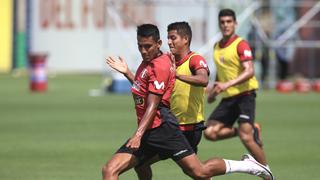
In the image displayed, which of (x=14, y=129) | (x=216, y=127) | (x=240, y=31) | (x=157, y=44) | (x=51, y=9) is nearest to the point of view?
(x=157, y=44)

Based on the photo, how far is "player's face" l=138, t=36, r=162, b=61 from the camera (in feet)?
33.1

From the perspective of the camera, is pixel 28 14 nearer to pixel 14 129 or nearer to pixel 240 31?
pixel 240 31

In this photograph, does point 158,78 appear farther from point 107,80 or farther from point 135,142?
point 107,80

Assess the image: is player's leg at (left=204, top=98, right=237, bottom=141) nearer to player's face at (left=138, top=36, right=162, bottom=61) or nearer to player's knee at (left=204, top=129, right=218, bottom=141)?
player's knee at (left=204, top=129, right=218, bottom=141)

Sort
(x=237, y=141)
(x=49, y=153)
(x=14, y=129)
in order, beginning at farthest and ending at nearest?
(x=14, y=129) → (x=237, y=141) → (x=49, y=153)

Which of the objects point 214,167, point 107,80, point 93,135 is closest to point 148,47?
point 214,167

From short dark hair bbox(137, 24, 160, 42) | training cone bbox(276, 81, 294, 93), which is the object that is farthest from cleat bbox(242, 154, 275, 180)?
training cone bbox(276, 81, 294, 93)

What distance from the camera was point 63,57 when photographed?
152 feet

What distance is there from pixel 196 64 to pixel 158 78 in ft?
3.22

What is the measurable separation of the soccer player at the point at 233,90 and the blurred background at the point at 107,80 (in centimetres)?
73

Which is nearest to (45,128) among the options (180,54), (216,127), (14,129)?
(14,129)

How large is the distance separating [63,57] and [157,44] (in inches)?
1435

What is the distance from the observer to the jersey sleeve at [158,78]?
33.0 ft

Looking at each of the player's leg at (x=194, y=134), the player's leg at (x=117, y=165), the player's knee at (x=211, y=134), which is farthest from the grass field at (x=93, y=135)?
the player's leg at (x=117, y=165)
